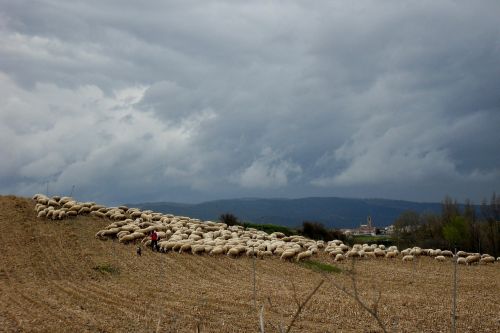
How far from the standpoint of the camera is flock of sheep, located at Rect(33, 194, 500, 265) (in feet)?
103

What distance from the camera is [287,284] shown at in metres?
24.0

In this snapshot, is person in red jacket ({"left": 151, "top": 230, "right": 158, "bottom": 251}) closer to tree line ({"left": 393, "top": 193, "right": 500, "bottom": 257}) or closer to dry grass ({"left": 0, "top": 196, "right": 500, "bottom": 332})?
dry grass ({"left": 0, "top": 196, "right": 500, "bottom": 332})

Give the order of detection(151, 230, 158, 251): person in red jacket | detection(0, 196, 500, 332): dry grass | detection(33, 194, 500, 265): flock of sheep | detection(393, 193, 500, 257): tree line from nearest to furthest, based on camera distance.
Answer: detection(0, 196, 500, 332): dry grass, detection(151, 230, 158, 251): person in red jacket, detection(33, 194, 500, 265): flock of sheep, detection(393, 193, 500, 257): tree line

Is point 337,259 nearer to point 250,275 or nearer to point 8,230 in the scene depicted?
point 250,275

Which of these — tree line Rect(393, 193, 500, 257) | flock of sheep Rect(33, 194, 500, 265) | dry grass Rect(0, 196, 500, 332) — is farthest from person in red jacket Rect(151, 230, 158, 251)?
tree line Rect(393, 193, 500, 257)

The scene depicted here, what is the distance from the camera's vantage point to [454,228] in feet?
178

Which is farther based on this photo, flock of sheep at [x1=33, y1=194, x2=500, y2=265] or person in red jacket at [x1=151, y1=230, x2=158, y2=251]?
flock of sheep at [x1=33, y1=194, x2=500, y2=265]

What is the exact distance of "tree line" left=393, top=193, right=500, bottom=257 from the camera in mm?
55156

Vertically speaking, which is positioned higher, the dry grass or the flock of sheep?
the flock of sheep

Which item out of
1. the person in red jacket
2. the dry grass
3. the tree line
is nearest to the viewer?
the dry grass

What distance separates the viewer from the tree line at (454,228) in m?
55.2

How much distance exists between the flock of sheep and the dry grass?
991 mm

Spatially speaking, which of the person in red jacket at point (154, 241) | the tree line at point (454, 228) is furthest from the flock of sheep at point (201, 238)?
the tree line at point (454, 228)

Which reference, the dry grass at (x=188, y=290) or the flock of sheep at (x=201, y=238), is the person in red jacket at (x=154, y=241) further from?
the dry grass at (x=188, y=290)
